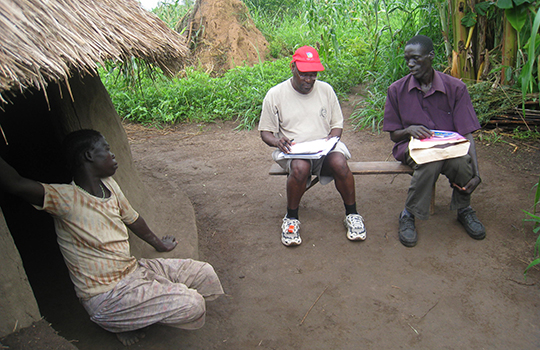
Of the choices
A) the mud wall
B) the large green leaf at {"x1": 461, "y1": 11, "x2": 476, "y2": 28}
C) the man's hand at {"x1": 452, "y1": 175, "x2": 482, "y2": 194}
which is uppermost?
the large green leaf at {"x1": 461, "y1": 11, "x2": 476, "y2": 28}

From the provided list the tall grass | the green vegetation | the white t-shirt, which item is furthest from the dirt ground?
the tall grass

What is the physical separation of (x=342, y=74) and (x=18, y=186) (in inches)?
196

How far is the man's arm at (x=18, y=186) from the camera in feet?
6.84

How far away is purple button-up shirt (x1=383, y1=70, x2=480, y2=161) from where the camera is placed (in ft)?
10.4

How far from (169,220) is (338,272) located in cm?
134

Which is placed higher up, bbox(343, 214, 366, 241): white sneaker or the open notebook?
the open notebook

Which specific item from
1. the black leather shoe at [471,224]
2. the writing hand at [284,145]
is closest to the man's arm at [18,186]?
the writing hand at [284,145]

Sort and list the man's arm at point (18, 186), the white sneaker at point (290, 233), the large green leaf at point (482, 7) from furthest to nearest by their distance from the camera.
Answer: the large green leaf at point (482, 7), the white sneaker at point (290, 233), the man's arm at point (18, 186)

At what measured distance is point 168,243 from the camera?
293cm

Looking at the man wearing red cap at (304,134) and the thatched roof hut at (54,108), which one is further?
the man wearing red cap at (304,134)

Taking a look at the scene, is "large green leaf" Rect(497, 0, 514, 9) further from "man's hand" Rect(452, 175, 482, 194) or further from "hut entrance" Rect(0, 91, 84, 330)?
"hut entrance" Rect(0, 91, 84, 330)

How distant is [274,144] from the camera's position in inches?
131

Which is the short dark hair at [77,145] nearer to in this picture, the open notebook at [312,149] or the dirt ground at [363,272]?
the dirt ground at [363,272]

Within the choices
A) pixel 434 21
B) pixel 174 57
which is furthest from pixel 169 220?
pixel 434 21
